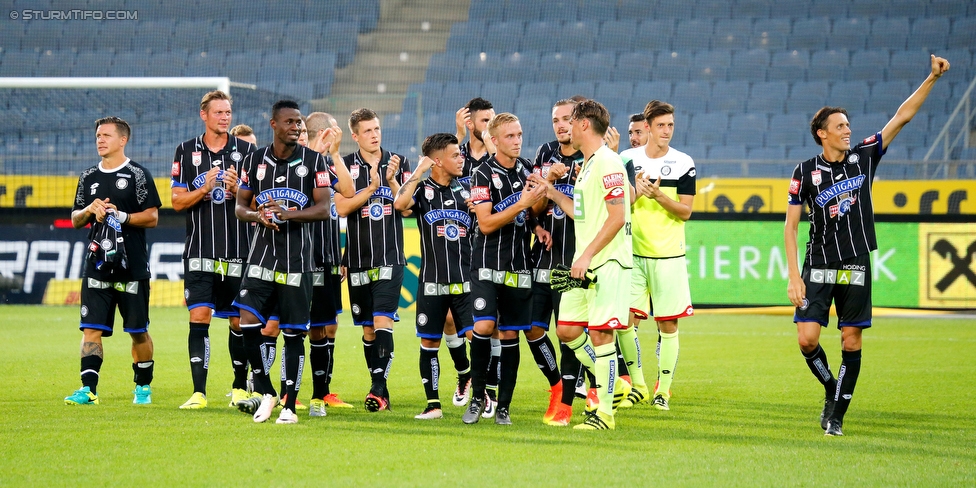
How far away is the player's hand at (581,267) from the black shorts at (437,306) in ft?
3.45

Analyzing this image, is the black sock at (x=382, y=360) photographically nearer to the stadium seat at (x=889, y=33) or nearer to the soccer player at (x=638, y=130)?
the soccer player at (x=638, y=130)

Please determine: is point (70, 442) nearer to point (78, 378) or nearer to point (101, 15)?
point (78, 378)

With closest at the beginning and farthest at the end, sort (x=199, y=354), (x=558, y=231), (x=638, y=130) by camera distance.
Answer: (x=558, y=231)
(x=199, y=354)
(x=638, y=130)

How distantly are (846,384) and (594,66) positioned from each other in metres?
19.3

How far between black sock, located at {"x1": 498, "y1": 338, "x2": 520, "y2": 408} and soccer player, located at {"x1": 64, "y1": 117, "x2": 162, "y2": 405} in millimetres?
2812

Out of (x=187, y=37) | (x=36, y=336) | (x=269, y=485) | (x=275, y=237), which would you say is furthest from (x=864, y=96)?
(x=269, y=485)

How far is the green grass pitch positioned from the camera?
517 centimetres

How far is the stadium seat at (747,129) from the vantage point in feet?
74.7

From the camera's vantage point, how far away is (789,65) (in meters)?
24.5

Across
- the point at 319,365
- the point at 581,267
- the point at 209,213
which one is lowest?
the point at 319,365

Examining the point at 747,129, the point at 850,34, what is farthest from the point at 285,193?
the point at 850,34

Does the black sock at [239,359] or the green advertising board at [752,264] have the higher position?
the green advertising board at [752,264]

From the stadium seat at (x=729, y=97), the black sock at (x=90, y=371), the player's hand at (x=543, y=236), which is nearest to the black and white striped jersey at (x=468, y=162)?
the player's hand at (x=543, y=236)

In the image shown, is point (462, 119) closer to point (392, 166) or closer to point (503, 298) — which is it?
point (392, 166)
